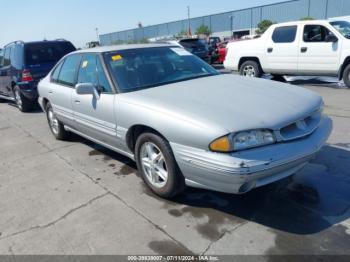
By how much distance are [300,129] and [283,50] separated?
22.7 ft

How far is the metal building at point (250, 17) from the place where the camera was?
4812cm

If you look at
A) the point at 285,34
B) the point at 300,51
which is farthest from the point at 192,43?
the point at 300,51

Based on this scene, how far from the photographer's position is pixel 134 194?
3629mm

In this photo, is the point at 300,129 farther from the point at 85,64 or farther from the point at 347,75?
the point at 347,75

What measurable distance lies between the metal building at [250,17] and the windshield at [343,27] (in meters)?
44.2

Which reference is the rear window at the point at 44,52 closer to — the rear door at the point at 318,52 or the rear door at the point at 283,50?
the rear door at the point at 283,50

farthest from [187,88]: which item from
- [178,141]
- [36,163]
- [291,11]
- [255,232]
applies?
[291,11]

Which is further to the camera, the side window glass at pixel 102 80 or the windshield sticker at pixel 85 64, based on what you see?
the windshield sticker at pixel 85 64

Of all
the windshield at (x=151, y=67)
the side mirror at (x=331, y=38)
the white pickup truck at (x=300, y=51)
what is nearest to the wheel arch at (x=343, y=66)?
the white pickup truck at (x=300, y=51)

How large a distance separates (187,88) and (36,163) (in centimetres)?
266

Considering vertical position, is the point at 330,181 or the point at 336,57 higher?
the point at 336,57

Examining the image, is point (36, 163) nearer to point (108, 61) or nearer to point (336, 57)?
point (108, 61)

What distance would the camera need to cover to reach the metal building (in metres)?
48.1

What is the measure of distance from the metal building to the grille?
50.9m
